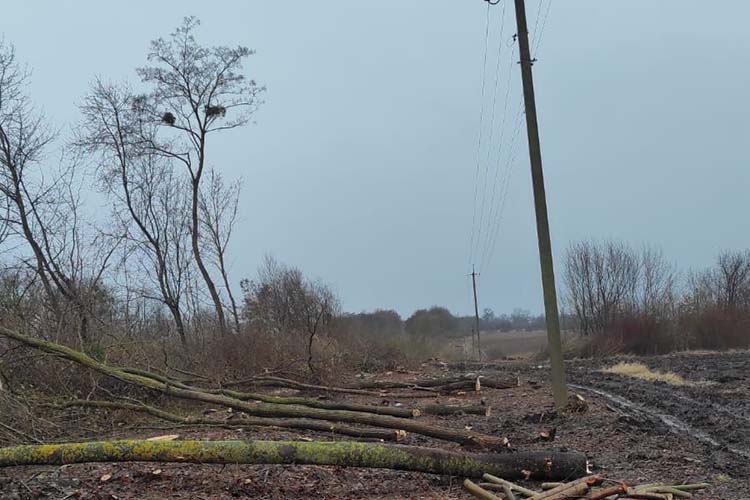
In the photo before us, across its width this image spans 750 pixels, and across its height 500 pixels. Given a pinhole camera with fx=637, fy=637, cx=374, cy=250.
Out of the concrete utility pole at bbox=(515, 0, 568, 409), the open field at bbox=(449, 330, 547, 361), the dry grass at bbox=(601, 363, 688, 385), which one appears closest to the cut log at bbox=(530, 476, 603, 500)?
the concrete utility pole at bbox=(515, 0, 568, 409)

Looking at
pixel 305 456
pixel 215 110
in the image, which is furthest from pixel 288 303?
pixel 305 456

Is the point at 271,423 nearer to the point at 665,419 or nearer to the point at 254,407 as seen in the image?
the point at 254,407

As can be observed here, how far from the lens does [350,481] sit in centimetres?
572

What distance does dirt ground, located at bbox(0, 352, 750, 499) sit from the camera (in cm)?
523

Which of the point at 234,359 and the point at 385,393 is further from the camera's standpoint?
the point at 234,359

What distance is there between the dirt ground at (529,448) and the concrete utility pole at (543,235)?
0.65 meters

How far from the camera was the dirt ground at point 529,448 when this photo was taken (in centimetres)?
523

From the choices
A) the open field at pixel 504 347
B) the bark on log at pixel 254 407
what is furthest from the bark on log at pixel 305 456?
the open field at pixel 504 347

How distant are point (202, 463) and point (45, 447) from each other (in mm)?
1301

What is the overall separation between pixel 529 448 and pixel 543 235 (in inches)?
160

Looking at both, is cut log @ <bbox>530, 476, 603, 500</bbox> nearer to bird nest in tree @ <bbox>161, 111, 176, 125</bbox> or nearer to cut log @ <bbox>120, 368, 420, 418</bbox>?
cut log @ <bbox>120, 368, 420, 418</bbox>

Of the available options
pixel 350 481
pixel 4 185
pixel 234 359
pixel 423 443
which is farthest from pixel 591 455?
pixel 4 185

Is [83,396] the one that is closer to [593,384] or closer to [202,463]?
[202,463]

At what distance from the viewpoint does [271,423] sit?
27.4ft
